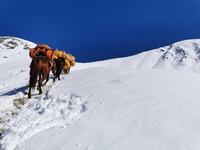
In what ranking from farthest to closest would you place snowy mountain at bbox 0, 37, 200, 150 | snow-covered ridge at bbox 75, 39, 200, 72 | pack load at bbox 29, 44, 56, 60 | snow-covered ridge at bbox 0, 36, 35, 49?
snow-covered ridge at bbox 75, 39, 200, 72, snow-covered ridge at bbox 0, 36, 35, 49, pack load at bbox 29, 44, 56, 60, snowy mountain at bbox 0, 37, 200, 150

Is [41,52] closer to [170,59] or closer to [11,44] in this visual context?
[11,44]

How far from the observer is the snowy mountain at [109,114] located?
31.2ft

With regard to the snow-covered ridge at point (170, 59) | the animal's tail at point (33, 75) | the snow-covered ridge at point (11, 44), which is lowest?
the snow-covered ridge at point (170, 59)

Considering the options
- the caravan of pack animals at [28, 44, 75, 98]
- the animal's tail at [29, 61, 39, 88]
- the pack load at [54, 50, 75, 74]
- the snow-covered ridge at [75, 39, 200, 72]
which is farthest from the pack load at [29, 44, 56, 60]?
the snow-covered ridge at [75, 39, 200, 72]

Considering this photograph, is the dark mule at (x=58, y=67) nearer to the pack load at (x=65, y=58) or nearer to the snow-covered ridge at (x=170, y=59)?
the pack load at (x=65, y=58)

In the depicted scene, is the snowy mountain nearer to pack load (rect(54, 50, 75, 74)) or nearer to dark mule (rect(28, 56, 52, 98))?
dark mule (rect(28, 56, 52, 98))

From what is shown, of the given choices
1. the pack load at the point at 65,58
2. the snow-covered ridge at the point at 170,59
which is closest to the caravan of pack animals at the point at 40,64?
the pack load at the point at 65,58

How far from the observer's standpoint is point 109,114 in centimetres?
1142

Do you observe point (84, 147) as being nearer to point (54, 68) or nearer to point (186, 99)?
point (186, 99)

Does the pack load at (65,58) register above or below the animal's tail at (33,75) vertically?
below

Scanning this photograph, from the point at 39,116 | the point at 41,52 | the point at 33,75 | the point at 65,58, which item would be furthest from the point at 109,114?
the point at 65,58

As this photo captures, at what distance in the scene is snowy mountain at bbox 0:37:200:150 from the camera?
9.52 m

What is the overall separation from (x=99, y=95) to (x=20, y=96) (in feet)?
11.9

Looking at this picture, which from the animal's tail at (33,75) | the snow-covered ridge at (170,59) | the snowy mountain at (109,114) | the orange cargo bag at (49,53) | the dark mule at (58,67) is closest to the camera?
the snowy mountain at (109,114)
